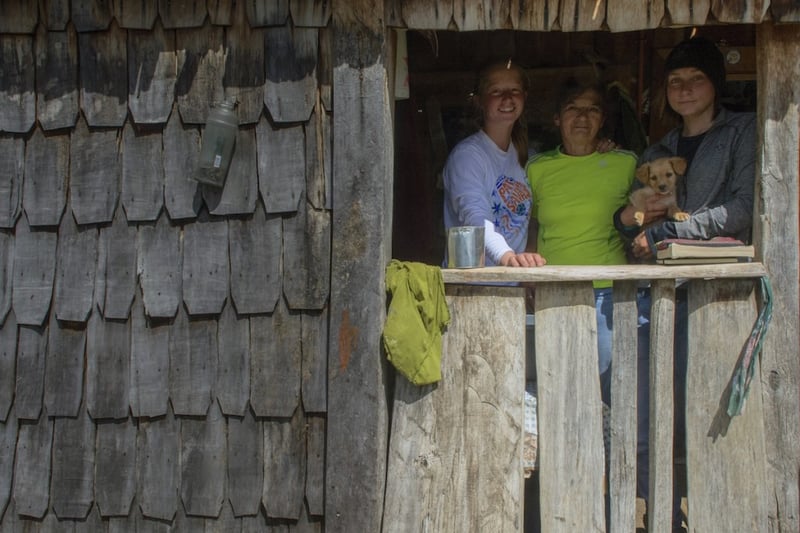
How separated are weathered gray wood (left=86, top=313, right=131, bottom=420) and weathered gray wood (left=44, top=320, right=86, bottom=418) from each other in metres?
0.04

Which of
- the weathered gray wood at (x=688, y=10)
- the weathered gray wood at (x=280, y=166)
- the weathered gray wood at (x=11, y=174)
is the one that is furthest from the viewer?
the weathered gray wood at (x=11, y=174)

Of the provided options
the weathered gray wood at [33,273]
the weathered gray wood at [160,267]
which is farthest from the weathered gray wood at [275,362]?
the weathered gray wood at [33,273]

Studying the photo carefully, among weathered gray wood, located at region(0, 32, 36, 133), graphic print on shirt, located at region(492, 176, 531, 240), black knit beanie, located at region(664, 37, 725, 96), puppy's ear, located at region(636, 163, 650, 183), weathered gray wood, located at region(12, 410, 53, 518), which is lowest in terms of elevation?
weathered gray wood, located at region(12, 410, 53, 518)

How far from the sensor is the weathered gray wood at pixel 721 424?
3.27m

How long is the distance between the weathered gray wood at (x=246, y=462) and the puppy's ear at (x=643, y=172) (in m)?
1.84

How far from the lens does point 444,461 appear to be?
3.32 m

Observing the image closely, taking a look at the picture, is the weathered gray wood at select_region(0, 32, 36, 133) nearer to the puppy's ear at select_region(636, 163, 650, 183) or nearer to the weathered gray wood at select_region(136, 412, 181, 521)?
the weathered gray wood at select_region(136, 412, 181, 521)

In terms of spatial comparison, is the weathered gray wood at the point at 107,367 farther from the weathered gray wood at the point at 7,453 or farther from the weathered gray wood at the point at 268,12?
the weathered gray wood at the point at 268,12

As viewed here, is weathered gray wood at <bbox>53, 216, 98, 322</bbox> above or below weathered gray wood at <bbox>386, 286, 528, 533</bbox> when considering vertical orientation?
above

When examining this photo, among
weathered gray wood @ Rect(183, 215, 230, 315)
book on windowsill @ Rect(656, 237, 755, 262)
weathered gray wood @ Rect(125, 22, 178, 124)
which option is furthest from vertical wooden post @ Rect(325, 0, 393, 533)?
book on windowsill @ Rect(656, 237, 755, 262)

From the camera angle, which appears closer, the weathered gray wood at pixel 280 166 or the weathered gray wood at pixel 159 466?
the weathered gray wood at pixel 280 166

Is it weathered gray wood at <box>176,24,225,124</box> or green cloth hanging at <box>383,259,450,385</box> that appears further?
weathered gray wood at <box>176,24,225,124</box>

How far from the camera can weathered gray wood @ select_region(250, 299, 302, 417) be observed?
10.8 feet

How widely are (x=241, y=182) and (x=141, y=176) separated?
40 centimetres
